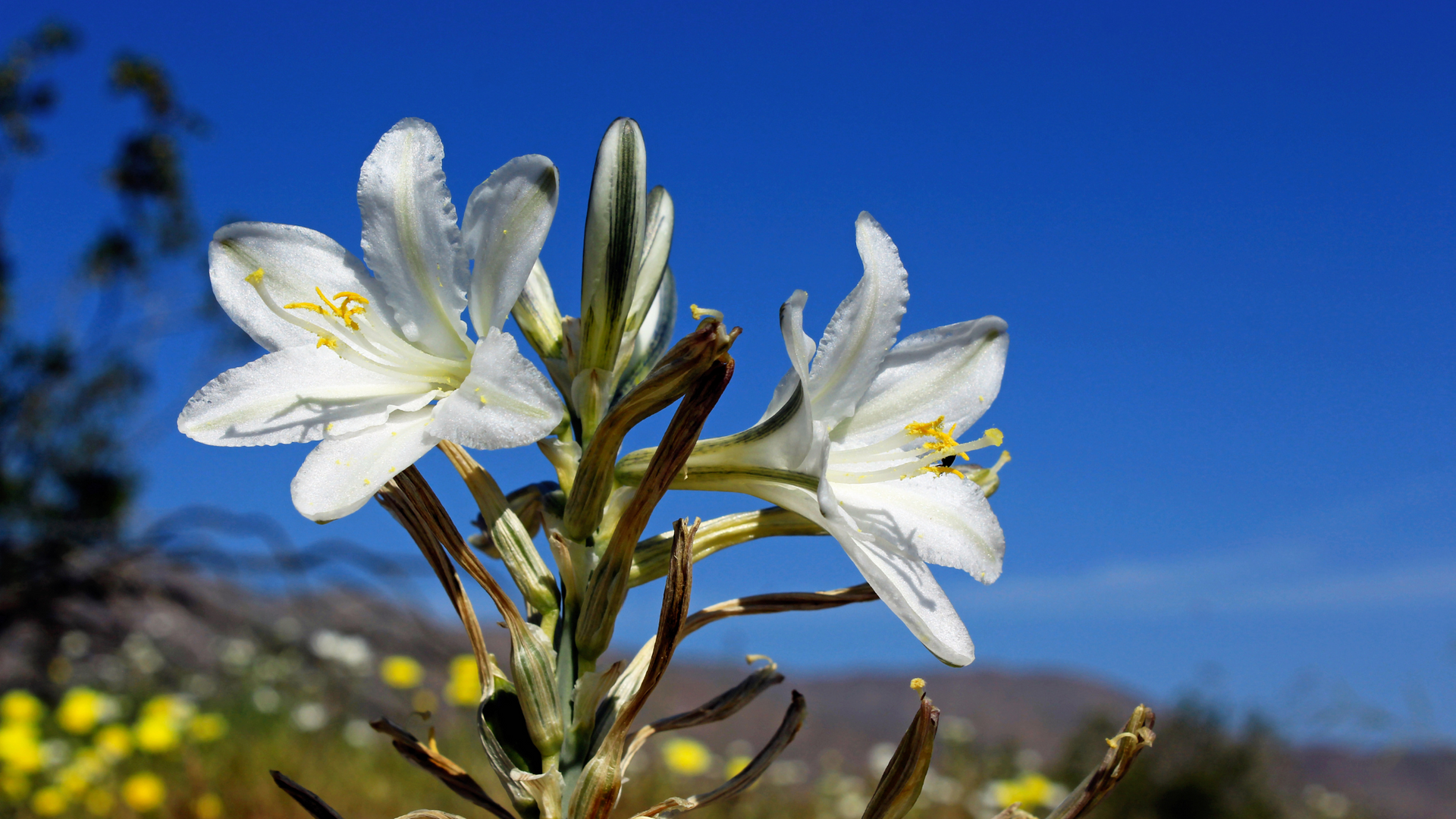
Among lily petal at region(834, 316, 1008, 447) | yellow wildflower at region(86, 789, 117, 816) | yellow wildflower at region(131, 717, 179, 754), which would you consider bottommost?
yellow wildflower at region(86, 789, 117, 816)

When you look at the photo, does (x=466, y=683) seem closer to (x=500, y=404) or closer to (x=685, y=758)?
(x=685, y=758)

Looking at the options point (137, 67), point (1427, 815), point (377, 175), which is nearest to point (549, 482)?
point (377, 175)

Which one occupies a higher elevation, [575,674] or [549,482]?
[549,482]

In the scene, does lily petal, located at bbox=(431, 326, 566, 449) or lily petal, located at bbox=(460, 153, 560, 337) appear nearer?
lily petal, located at bbox=(431, 326, 566, 449)

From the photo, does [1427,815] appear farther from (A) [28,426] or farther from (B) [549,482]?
(A) [28,426]

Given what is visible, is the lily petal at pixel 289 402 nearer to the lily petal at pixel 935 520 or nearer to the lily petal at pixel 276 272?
the lily petal at pixel 276 272

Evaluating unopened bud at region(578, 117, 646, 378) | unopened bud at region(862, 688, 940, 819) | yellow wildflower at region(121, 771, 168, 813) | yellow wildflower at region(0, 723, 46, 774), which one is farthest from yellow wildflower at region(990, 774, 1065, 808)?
yellow wildflower at region(0, 723, 46, 774)

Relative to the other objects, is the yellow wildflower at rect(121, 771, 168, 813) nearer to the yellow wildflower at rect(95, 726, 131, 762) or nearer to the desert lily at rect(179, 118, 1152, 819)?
the yellow wildflower at rect(95, 726, 131, 762)
